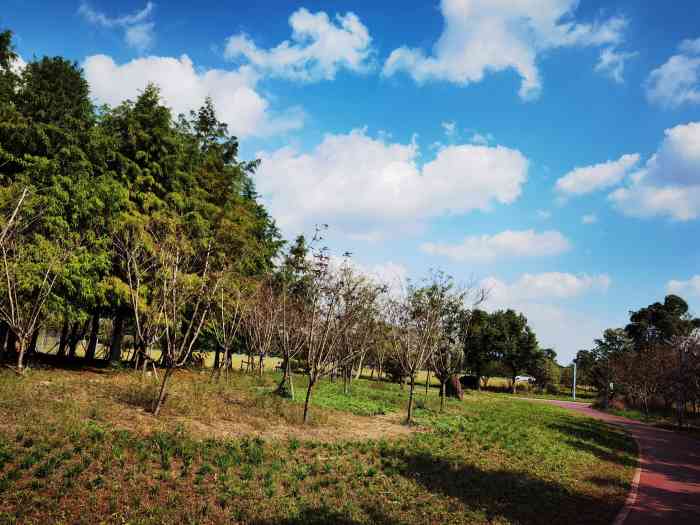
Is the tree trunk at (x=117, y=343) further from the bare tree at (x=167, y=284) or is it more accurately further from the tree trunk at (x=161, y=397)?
the tree trunk at (x=161, y=397)

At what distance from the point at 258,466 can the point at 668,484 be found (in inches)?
466

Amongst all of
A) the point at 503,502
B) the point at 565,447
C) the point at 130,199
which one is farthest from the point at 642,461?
the point at 130,199

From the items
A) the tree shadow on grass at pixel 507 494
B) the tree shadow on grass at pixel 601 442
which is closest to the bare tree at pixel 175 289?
the tree shadow on grass at pixel 507 494

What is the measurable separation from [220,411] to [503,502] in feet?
30.5

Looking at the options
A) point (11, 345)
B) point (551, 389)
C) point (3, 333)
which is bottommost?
point (551, 389)

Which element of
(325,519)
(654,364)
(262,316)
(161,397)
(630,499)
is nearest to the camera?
(325,519)

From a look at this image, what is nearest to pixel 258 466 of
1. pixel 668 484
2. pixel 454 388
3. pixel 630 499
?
pixel 630 499

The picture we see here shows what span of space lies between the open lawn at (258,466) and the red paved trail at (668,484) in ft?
1.85

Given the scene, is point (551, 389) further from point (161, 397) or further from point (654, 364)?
point (161, 397)

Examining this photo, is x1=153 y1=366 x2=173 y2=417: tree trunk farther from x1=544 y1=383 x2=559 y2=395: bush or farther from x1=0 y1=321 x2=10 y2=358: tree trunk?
x1=544 y1=383 x2=559 y2=395: bush

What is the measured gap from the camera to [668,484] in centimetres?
1223

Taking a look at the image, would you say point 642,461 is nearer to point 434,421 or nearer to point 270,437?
point 434,421

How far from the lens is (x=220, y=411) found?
1434cm

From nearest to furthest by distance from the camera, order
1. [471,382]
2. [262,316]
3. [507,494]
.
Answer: [507,494]
[262,316]
[471,382]
